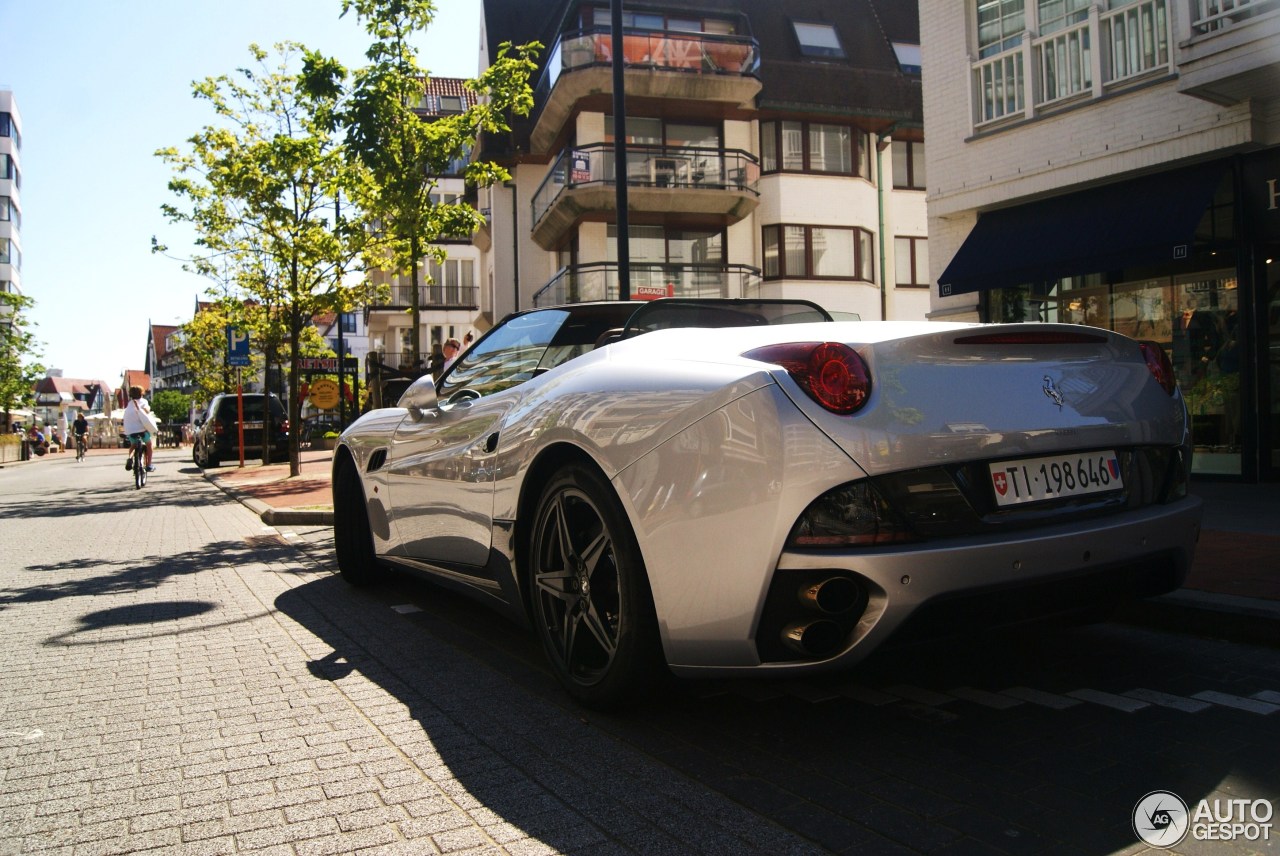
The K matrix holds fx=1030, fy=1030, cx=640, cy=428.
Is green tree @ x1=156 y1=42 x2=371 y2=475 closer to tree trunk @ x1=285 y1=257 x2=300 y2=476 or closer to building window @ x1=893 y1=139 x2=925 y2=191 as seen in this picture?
tree trunk @ x1=285 y1=257 x2=300 y2=476

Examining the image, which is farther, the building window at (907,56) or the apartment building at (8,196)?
the apartment building at (8,196)

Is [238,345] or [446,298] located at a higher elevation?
[446,298]

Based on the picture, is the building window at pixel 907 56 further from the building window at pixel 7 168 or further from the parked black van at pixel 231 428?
the building window at pixel 7 168

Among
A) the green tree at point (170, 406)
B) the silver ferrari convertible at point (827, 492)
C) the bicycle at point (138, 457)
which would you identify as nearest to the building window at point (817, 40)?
the bicycle at point (138, 457)

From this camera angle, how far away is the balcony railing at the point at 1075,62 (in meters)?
10.7

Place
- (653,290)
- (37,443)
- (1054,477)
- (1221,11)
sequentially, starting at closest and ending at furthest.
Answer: (1054,477) → (1221,11) → (653,290) → (37,443)

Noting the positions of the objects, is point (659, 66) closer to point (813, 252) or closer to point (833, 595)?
point (813, 252)

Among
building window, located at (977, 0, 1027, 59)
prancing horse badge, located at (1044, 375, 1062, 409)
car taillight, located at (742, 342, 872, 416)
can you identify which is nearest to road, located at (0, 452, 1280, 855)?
car taillight, located at (742, 342, 872, 416)

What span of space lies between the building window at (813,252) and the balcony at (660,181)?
4.66 feet

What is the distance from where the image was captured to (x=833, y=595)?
2.72 m

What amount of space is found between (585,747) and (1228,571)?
3.74 m

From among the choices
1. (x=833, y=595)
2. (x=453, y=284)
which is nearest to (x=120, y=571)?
(x=833, y=595)

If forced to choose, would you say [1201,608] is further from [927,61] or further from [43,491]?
[43,491]

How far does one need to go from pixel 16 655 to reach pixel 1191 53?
10107 mm
